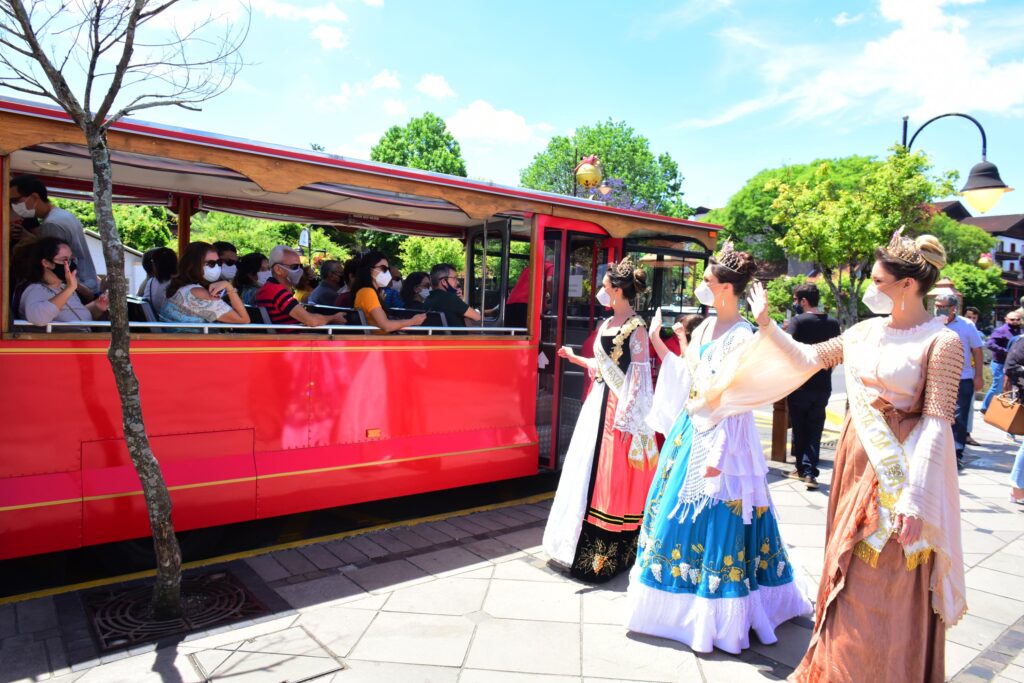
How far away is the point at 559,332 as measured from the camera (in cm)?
623

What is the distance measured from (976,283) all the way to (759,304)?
3757 cm

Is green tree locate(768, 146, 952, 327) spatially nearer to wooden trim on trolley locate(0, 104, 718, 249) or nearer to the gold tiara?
wooden trim on trolley locate(0, 104, 718, 249)

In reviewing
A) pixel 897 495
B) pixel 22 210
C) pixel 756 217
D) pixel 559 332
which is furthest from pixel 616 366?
pixel 756 217

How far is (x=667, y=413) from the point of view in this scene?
392 centimetres

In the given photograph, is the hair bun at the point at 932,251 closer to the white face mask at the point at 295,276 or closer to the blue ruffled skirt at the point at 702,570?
the blue ruffled skirt at the point at 702,570

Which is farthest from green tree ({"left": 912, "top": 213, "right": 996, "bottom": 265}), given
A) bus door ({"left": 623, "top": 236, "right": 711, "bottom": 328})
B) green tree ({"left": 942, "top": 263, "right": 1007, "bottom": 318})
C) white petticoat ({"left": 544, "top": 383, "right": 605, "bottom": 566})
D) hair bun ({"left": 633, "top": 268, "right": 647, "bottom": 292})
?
white petticoat ({"left": 544, "top": 383, "right": 605, "bottom": 566})

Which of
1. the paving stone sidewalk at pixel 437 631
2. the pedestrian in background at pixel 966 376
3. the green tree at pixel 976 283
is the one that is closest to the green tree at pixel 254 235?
the pedestrian in background at pixel 966 376

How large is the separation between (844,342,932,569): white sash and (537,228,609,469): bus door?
10.9 feet

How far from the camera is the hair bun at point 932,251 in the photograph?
2758mm

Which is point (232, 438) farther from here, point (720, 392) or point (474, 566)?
point (720, 392)

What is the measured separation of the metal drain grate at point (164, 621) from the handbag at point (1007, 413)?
6853mm

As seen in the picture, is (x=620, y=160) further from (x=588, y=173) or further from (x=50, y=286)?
(x=50, y=286)

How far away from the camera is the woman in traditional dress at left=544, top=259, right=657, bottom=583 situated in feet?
13.9

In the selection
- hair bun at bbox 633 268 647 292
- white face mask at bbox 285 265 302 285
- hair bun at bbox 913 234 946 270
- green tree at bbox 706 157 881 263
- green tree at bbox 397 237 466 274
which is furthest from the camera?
green tree at bbox 706 157 881 263
